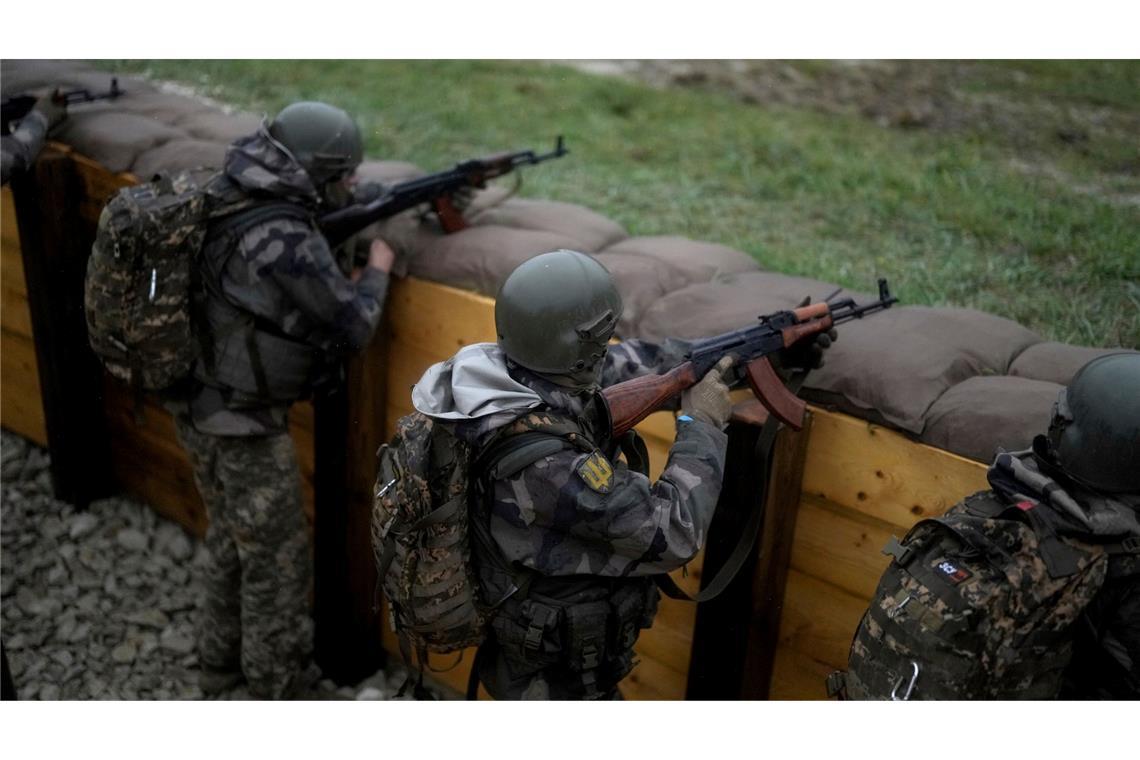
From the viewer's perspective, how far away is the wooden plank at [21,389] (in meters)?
6.51

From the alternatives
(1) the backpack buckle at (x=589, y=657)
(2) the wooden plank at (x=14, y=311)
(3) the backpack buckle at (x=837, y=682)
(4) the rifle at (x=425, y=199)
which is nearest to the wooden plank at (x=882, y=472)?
(3) the backpack buckle at (x=837, y=682)

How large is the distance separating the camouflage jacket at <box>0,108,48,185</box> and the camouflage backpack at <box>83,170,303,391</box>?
1.10 m

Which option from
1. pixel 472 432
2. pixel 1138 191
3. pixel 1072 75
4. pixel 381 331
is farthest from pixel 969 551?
pixel 1072 75

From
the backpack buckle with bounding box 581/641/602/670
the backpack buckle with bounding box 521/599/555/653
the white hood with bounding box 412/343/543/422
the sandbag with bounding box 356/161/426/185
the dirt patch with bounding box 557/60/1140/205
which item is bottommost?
the backpack buckle with bounding box 581/641/602/670

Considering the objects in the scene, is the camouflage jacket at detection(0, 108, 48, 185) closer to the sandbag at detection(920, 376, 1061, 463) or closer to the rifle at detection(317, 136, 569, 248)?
the rifle at detection(317, 136, 569, 248)

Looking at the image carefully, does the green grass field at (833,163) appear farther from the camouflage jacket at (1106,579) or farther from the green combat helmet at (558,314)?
the green combat helmet at (558,314)

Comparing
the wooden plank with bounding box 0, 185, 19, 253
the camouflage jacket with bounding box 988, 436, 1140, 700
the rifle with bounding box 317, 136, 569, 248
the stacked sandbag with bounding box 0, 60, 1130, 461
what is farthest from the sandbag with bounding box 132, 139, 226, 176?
the camouflage jacket with bounding box 988, 436, 1140, 700

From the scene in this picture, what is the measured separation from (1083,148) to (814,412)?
13.4ft

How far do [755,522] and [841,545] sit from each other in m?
0.35

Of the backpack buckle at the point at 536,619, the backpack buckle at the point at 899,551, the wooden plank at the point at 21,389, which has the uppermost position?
the backpack buckle at the point at 899,551

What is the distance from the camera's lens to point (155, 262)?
13.9ft

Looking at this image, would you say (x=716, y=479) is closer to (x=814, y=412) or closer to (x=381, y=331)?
(x=814, y=412)

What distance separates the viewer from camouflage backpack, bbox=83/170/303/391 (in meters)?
4.21

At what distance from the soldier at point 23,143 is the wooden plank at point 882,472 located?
3.76 metres
